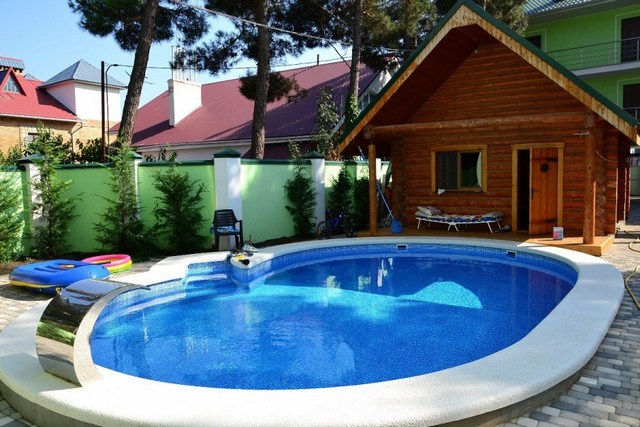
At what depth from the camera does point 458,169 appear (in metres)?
13.6

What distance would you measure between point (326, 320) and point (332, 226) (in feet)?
21.8

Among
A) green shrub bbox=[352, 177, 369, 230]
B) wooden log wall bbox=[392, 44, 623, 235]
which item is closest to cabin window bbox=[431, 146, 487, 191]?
wooden log wall bbox=[392, 44, 623, 235]

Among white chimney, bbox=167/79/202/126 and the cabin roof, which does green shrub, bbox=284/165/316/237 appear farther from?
white chimney, bbox=167/79/202/126

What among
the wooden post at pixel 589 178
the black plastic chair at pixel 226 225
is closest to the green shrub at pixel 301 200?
the black plastic chair at pixel 226 225

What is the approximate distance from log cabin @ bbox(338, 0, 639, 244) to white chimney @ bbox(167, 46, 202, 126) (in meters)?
15.1

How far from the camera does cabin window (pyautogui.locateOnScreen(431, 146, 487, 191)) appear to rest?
13.2 metres

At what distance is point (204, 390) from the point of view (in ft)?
12.0

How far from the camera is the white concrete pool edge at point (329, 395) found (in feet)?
10.2

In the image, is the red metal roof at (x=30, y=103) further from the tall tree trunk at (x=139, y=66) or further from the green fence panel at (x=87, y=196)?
the green fence panel at (x=87, y=196)

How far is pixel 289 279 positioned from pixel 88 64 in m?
29.3

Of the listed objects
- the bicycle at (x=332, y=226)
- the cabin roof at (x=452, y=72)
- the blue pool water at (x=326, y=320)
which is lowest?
the blue pool water at (x=326, y=320)

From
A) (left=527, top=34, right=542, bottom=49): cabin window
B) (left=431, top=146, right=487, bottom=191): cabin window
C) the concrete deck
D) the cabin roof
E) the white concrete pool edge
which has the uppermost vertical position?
(left=527, top=34, right=542, bottom=49): cabin window

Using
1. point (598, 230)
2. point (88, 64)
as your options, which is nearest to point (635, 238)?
point (598, 230)

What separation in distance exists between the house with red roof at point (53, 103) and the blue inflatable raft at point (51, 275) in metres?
20.9
